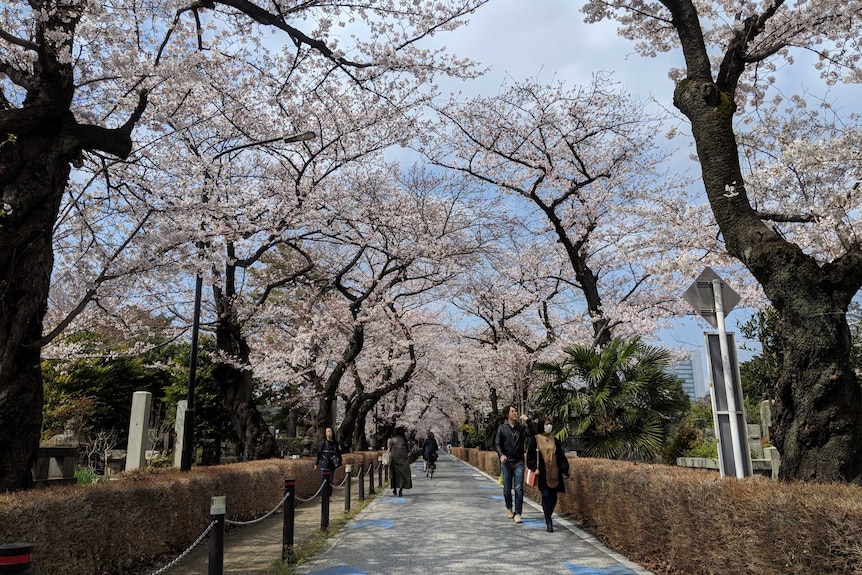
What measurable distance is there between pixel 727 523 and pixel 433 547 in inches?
155

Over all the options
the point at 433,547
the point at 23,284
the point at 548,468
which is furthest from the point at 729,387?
the point at 23,284

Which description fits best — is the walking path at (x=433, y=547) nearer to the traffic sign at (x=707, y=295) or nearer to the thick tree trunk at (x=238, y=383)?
the traffic sign at (x=707, y=295)

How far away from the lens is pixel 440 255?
17375mm

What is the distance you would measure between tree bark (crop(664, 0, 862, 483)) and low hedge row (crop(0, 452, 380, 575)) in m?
6.29

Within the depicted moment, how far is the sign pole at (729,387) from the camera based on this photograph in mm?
5707

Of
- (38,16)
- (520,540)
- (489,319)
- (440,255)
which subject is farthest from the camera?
(489,319)

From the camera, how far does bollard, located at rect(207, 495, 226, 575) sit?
4.03m

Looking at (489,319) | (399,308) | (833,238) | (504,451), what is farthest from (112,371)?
(833,238)

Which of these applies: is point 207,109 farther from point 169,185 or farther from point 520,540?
point 520,540

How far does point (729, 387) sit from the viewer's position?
5945 millimetres

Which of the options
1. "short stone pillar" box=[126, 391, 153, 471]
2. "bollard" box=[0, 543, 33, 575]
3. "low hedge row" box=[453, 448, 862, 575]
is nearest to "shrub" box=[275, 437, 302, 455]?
"short stone pillar" box=[126, 391, 153, 471]

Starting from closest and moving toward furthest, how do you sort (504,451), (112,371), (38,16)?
(38,16) < (504,451) < (112,371)

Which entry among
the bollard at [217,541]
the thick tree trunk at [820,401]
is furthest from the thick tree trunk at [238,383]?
the thick tree trunk at [820,401]

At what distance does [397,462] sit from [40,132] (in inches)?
442
